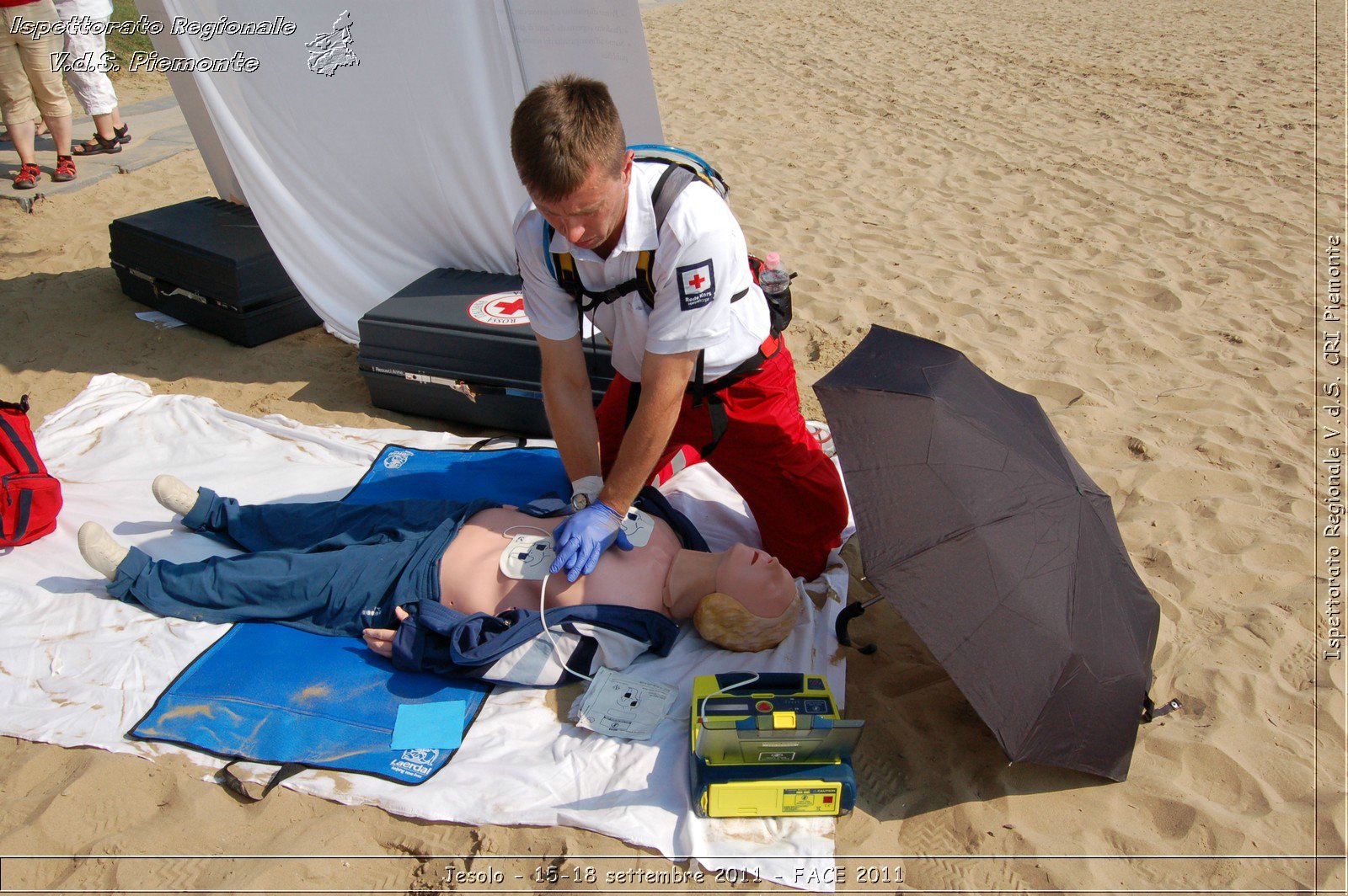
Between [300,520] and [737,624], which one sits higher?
[300,520]

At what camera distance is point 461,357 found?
3.68m

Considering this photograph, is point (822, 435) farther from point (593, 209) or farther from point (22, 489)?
point (22, 489)

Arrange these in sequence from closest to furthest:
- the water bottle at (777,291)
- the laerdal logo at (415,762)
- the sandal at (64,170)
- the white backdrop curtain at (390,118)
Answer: the laerdal logo at (415,762)
the water bottle at (777,291)
the white backdrop curtain at (390,118)
the sandal at (64,170)

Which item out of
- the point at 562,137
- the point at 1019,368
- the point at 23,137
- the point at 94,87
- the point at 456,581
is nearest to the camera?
the point at 562,137

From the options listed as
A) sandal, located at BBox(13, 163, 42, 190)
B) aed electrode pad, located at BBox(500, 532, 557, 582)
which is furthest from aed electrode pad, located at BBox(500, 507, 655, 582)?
sandal, located at BBox(13, 163, 42, 190)

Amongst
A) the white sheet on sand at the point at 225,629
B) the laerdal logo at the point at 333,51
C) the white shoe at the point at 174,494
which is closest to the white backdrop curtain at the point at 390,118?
the laerdal logo at the point at 333,51

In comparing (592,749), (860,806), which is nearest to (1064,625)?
(860,806)

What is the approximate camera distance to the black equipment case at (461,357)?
142 inches

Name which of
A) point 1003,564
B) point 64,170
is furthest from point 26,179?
point 1003,564

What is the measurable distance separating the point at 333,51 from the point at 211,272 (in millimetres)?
1307

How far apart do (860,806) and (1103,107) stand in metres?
7.84

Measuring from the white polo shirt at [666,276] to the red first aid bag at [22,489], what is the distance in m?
1.84

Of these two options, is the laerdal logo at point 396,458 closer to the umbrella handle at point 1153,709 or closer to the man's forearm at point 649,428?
the man's forearm at point 649,428

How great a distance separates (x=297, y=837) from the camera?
2.10 meters
